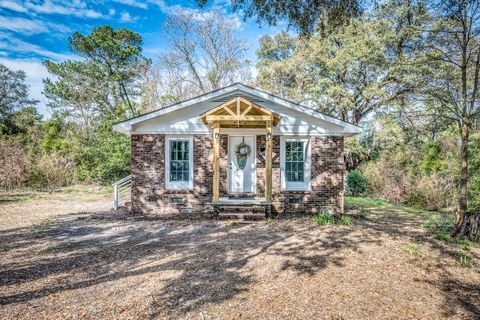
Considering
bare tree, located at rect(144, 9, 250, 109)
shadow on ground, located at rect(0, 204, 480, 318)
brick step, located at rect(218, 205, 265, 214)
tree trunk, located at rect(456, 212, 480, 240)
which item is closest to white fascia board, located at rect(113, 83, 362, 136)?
shadow on ground, located at rect(0, 204, 480, 318)

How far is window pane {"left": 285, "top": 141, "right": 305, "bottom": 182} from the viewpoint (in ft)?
31.0

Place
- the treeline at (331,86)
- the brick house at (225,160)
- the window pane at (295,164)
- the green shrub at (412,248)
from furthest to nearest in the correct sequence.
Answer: the window pane at (295,164)
the brick house at (225,160)
the treeline at (331,86)
the green shrub at (412,248)

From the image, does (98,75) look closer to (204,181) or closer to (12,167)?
(12,167)

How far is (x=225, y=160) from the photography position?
30.8 ft

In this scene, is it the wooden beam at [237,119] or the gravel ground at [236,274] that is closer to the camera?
the gravel ground at [236,274]

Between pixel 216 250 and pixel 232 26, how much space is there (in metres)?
22.6

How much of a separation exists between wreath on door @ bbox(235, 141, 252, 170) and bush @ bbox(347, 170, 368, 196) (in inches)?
364

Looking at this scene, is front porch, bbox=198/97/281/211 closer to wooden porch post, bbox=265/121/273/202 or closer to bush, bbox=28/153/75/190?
wooden porch post, bbox=265/121/273/202

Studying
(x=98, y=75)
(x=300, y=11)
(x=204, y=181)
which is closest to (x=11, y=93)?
(x=98, y=75)

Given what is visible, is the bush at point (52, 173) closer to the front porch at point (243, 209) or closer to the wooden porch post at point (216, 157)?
the wooden porch post at point (216, 157)

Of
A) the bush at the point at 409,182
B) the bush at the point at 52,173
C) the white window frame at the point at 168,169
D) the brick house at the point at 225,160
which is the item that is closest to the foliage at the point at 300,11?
the brick house at the point at 225,160

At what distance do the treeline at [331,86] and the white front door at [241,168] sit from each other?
12.5 feet

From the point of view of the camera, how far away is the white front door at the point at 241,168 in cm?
952

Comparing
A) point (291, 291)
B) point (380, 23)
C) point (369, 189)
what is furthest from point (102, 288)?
point (380, 23)
